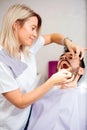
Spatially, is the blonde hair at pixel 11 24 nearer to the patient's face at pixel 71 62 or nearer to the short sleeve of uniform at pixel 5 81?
the short sleeve of uniform at pixel 5 81

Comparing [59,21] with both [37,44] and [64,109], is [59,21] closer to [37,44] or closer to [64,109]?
[37,44]

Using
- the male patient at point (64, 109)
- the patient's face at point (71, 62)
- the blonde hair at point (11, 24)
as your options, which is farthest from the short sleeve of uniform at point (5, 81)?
the patient's face at point (71, 62)

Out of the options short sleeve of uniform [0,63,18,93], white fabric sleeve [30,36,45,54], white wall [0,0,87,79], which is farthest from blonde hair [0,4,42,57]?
white wall [0,0,87,79]

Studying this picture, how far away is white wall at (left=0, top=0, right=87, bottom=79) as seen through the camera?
1881 millimetres

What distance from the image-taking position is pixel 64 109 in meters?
1.21

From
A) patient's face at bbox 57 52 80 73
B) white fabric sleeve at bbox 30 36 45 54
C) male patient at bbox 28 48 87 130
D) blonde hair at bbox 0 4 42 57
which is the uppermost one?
blonde hair at bbox 0 4 42 57

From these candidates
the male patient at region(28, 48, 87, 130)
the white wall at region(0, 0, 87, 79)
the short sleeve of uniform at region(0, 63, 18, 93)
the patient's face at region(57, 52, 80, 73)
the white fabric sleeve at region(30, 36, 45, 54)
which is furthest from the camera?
the white wall at region(0, 0, 87, 79)

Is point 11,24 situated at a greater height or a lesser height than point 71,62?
greater

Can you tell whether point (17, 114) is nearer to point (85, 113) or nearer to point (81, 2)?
point (85, 113)

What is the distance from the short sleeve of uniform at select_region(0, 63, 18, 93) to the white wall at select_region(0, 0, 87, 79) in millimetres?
992

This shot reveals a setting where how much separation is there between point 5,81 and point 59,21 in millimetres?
1080

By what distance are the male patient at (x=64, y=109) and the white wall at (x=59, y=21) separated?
57 cm

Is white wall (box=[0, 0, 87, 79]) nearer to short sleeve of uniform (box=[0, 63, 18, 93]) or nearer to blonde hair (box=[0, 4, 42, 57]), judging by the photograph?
blonde hair (box=[0, 4, 42, 57])

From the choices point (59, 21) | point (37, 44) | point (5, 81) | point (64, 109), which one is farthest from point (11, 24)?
point (59, 21)
